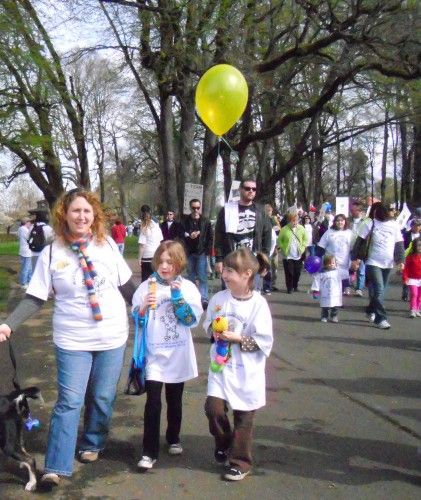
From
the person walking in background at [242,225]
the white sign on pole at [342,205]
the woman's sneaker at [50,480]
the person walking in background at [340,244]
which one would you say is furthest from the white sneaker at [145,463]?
the white sign on pole at [342,205]

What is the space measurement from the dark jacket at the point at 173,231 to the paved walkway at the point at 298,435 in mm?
3347

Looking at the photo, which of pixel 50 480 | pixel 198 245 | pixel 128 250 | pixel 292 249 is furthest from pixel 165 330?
pixel 128 250

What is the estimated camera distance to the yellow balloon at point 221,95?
859 cm

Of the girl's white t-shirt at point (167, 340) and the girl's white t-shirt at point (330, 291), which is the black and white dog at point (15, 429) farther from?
the girl's white t-shirt at point (330, 291)

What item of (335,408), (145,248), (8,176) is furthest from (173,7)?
(8,176)

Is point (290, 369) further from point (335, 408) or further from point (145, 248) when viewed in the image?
point (145, 248)

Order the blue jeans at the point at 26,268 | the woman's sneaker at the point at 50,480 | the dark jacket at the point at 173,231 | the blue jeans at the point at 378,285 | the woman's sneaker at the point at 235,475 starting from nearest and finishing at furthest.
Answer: the woman's sneaker at the point at 50,480 → the woman's sneaker at the point at 235,475 → the blue jeans at the point at 378,285 → the dark jacket at the point at 173,231 → the blue jeans at the point at 26,268

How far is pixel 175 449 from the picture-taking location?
4.35m

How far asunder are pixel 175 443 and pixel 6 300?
364 inches

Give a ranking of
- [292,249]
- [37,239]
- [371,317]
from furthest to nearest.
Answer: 1. [292,249]
2. [37,239]
3. [371,317]

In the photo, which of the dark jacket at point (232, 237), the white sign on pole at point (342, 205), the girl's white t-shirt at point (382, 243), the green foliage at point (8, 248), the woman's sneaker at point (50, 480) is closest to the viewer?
the woman's sneaker at point (50, 480)

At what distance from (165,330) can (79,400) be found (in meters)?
0.70

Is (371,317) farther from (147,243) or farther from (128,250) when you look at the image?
(128,250)

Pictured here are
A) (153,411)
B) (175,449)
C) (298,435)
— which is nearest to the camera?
(153,411)
